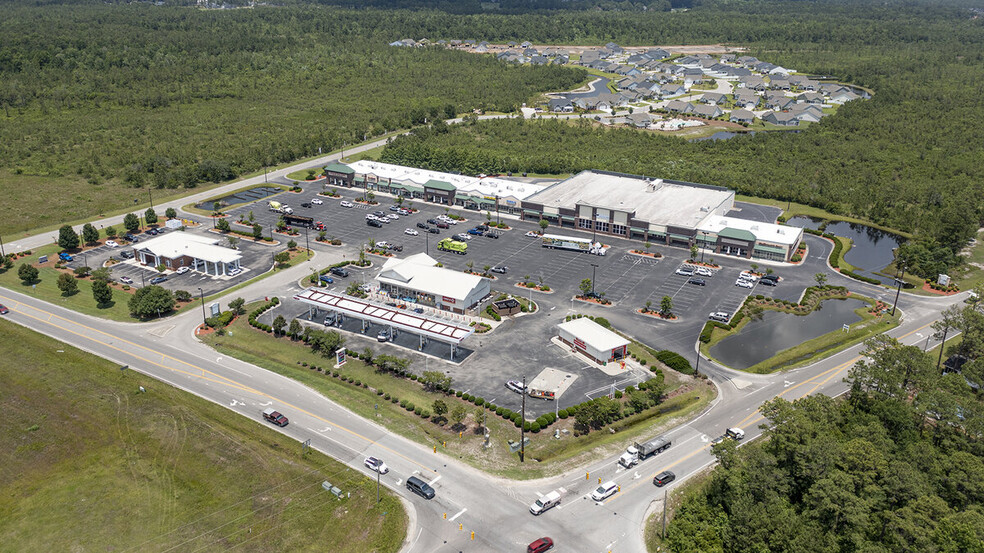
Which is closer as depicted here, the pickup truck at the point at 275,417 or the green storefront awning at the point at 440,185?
the pickup truck at the point at 275,417

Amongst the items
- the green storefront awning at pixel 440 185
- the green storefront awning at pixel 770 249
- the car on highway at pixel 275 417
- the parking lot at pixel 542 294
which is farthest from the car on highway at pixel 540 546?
the green storefront awning at pixel 440 185

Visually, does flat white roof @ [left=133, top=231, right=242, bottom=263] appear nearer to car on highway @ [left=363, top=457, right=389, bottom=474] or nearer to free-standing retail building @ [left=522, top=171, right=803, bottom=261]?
free-standing retail building @ [left=522, top=171, right=803, bottom=261]

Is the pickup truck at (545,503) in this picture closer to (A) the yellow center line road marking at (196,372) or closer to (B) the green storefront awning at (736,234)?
(A) the yellow center line road marking at (196,372)

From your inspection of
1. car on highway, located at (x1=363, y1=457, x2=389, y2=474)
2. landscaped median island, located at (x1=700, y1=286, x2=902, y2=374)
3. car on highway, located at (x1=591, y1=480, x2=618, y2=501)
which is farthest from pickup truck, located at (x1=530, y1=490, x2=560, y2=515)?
landscaped median island, located at (x1=700, y1=286, x2=902, y2=374)

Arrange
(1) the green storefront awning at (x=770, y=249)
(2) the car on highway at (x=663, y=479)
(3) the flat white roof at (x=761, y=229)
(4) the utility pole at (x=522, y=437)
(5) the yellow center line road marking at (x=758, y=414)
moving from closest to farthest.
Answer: (2) the car on highway at (x=663, y=479) < (5) the yellow center line road marking at (x=758, y=414) < (4) the utility pole at (x=522, y=437) < (1) the green storefront awning at (x=770, y=249) < (3) the flat white roof at (x=761, y=229)

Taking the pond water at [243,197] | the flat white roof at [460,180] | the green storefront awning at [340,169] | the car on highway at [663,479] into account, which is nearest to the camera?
the car on highway at [663,479]

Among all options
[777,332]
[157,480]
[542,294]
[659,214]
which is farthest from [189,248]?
[777,332]

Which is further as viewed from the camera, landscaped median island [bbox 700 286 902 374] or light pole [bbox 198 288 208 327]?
light pole [bbox 198 288 208 327]

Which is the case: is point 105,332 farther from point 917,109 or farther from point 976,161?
point 917,109
